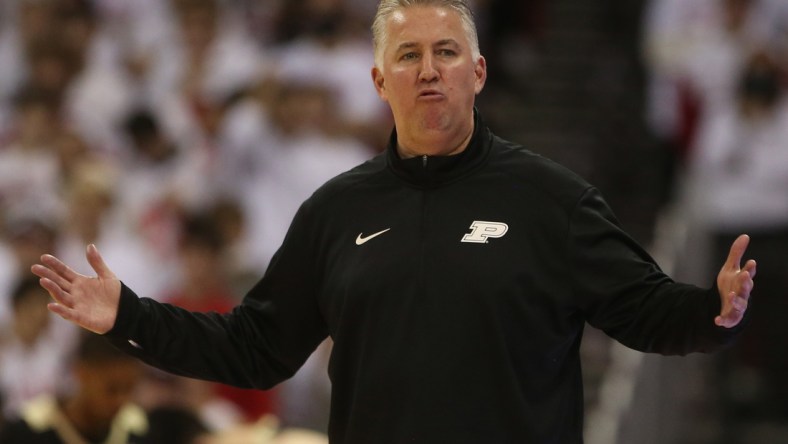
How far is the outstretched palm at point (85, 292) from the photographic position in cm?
406

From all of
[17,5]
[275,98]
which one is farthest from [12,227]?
[17,5]

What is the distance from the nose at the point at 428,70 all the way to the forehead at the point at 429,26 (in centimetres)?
5

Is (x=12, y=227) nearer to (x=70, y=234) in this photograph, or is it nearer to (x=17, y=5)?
(x=70, y=234)

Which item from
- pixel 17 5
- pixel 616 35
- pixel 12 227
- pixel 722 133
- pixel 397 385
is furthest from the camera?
pixel 616 35

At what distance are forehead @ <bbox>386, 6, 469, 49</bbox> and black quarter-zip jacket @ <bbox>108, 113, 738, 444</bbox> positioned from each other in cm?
31

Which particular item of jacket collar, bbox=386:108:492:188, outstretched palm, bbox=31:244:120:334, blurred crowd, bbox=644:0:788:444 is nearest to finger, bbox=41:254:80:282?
outstretched palm, bbox=31:244:120:334

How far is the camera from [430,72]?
4.08 m

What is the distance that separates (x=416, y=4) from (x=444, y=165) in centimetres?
45

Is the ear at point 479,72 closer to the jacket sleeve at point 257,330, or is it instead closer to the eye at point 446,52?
the eye at point 446,52

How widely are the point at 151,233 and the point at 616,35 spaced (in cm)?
468

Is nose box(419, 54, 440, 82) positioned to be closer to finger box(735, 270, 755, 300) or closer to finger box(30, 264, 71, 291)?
finger box(735, 270, 755, 300)

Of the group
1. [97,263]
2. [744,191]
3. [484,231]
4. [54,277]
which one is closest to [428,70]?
[484,231]

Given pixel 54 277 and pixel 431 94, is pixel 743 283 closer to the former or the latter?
pixel 431 94

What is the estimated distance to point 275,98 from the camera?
33.1 feet
